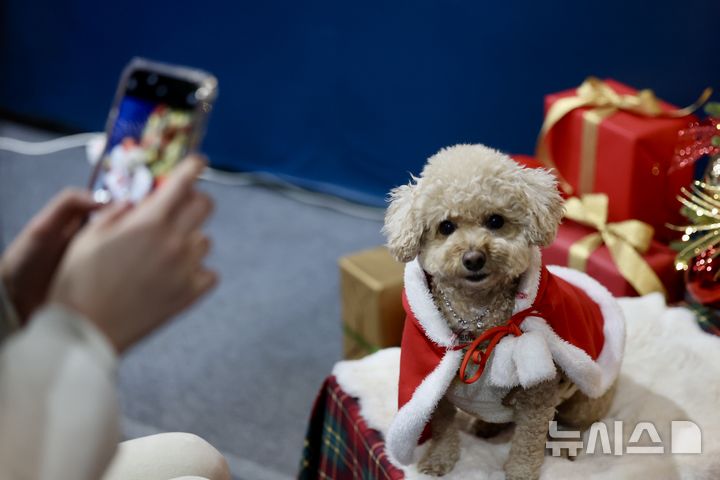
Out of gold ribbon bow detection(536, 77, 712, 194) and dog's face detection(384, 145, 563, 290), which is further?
gold ribbon bow detection(536, 77, 712, 194)

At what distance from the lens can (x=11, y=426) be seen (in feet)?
1.85

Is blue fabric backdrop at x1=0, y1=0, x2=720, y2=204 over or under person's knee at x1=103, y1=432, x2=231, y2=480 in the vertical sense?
over

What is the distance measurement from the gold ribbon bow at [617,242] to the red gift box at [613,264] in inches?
0.4

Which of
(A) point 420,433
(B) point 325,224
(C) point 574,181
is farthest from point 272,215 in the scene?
(A) point 420,433

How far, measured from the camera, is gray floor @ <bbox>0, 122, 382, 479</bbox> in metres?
2.01

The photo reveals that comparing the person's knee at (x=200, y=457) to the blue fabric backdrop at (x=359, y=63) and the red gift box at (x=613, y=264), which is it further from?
the blue fabric backdrop at (x=359, y=63)

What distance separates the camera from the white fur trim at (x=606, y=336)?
3.82 feet

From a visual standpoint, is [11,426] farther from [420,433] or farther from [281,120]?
[281,120]

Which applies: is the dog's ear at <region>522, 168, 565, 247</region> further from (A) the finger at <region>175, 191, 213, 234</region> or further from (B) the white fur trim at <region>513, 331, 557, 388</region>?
(A) the finger at <region>175, 191, 213, 234</region>

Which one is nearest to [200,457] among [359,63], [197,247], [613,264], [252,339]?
[197,247]

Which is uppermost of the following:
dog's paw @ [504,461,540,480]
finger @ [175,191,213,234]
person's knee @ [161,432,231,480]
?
finger @ [175,191,213,234]

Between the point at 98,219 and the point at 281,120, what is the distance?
2398 mm

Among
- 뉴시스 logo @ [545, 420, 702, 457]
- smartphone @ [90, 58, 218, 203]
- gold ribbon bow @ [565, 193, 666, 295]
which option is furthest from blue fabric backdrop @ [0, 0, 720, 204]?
smartphone @ [90, 58, 218, 203]

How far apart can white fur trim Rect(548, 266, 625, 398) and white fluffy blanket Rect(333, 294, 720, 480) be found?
0.10m
